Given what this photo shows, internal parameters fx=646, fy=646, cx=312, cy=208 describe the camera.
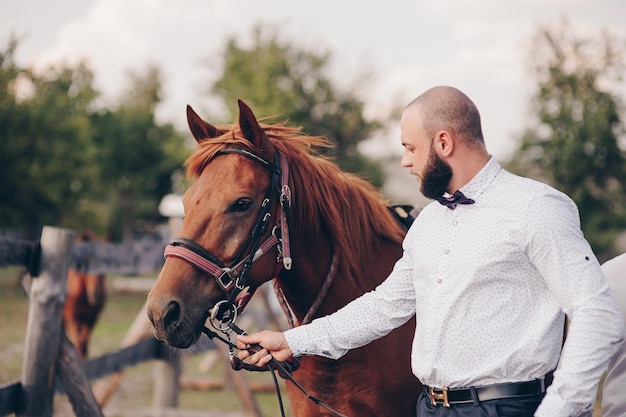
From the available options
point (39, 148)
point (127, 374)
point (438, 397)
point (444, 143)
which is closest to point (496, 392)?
point (438, 397)

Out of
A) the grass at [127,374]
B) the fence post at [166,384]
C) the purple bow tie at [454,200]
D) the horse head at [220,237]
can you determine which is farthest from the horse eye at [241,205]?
the fence post at [166,384]

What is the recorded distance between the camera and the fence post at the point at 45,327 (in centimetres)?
378

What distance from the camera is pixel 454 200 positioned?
88.9 inches

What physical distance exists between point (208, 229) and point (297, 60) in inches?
1462

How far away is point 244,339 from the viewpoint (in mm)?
2633

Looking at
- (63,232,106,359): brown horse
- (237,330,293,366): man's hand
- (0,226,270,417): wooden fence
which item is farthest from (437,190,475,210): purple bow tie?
(63,232,106,359): brown horse

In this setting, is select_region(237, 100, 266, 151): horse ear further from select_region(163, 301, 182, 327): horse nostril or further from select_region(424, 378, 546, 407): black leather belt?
select_region(424, 378, 546, 407): black leather belt

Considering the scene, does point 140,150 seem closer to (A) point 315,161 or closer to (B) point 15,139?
(B) point 15,139

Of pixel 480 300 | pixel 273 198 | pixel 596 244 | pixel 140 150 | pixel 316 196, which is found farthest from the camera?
pixel 140 150

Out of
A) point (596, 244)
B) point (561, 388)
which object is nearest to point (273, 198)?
point (561, 388)

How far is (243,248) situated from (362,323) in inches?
24.0

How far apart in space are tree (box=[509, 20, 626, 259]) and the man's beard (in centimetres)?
2392

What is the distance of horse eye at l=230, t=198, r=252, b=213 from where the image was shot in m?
2.75

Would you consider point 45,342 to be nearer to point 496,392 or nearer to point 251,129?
point 251,129
